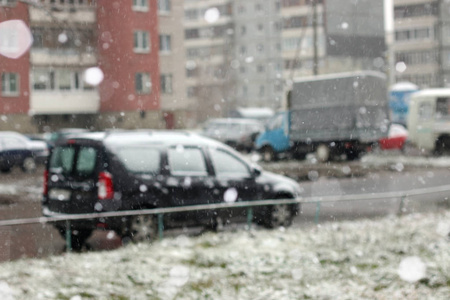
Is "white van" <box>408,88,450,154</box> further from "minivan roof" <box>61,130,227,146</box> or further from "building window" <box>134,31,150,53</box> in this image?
"building window" <box>134,31,150,53</box>

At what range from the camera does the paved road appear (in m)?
8.41

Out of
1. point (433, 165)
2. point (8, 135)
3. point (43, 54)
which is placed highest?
point (43, 54)

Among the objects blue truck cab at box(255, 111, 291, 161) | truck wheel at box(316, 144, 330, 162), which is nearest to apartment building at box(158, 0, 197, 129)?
blue truck cab at box(255, 111, 291, 161)

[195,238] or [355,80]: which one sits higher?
[355,80]

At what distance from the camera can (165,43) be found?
1987 inches

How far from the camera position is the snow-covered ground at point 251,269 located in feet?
20.6

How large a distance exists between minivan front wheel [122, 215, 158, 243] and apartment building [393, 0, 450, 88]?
72483mm

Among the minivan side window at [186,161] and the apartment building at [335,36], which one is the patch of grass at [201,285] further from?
the apartment building at [335,36]

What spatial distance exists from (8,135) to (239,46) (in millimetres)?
63576

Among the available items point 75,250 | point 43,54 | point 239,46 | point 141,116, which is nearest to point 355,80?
point 75,250

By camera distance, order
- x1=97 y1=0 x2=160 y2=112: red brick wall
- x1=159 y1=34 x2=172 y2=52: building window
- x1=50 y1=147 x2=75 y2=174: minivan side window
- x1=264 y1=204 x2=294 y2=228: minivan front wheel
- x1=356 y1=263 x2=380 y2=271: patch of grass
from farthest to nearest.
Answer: x1=159 y1=34 x2=172 y2=52: building window, x1=97 y1=0 x2=160 y2=112: red brick wall, x1=264 y1=204 x2=294 y2=228: minivan front wheel, x1=50 y1=147 x2=75 y2=174: minivan side window, x1=356 y1=263 x2=380 y2=271: patch of grass

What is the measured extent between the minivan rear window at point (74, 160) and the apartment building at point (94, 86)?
36.2m

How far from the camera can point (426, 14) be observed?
77562 millimetres

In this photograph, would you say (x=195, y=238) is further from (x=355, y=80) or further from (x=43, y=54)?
(x=43, y=54)
